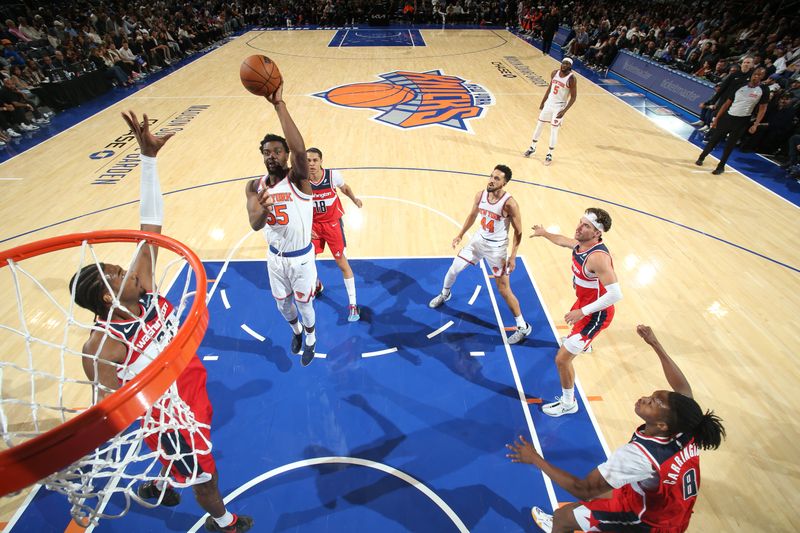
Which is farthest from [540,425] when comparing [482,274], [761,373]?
[761,373]

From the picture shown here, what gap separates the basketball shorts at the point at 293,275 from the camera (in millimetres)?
3679

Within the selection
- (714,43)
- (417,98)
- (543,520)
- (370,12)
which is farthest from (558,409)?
(370,12)

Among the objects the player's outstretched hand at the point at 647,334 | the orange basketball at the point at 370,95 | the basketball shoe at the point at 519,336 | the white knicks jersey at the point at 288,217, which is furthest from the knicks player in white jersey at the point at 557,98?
→ the white knicks jersey at the point at 288,217

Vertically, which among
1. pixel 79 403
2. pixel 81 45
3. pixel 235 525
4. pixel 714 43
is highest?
pixel 714 43

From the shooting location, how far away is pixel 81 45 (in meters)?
13.7

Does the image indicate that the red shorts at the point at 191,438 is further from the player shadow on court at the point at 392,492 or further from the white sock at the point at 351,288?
the white sock at the point at 351,288

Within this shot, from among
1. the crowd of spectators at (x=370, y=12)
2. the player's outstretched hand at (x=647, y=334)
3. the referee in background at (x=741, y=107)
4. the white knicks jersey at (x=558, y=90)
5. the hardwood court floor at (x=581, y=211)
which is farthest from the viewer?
the crowd of spectators at (x=370, y=12)

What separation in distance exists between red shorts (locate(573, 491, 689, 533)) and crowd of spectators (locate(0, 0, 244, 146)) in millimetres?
13546

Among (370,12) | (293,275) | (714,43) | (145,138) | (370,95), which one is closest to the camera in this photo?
(145,138)

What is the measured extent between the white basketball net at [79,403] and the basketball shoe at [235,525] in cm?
47

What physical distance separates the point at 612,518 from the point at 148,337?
3.08 meters

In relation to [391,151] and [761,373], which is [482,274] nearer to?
[761,373]

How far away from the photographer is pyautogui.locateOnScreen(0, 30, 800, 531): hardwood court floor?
4051 mm

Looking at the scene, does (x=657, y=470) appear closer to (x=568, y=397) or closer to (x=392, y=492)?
(x=568, y=397)
